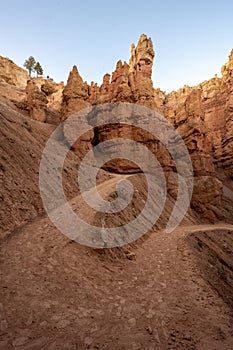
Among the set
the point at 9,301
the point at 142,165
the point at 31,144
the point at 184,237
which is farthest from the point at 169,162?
the point at 9,301

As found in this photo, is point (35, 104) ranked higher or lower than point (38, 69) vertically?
lower

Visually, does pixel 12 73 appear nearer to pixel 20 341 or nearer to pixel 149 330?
pixel 20 341

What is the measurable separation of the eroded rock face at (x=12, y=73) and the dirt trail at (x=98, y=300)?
59813mm

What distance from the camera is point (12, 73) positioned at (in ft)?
194

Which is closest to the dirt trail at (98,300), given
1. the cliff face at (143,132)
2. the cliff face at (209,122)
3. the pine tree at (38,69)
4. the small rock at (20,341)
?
the small rock at (20,341)

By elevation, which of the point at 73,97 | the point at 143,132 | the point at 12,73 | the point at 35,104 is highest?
the point at 12,73

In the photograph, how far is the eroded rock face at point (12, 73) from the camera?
184 feet

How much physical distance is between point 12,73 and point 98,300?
6861 cm

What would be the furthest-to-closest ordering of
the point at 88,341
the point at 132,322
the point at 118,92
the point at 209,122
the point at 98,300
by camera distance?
1. the point at 209,122
2. the point at 118,92
3. the point at 98,300
4. the point at 132,322
5. the point at 88,341

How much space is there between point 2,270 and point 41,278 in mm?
1244

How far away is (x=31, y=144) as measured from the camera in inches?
650

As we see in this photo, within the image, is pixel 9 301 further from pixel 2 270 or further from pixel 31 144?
pixel 31 144

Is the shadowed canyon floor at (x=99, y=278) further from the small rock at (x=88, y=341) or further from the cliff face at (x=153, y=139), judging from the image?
the cliff face at (x=153, y=139)

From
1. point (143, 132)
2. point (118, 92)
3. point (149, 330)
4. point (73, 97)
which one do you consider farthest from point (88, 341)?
point (118, 92)
